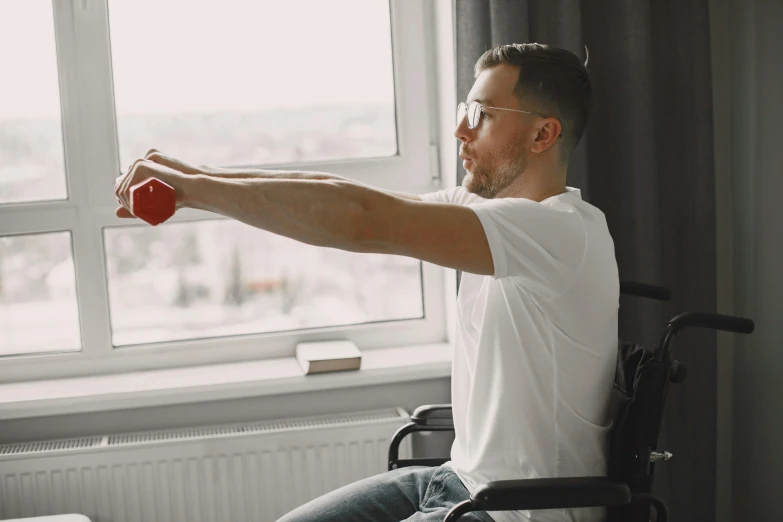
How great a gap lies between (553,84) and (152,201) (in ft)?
2.60

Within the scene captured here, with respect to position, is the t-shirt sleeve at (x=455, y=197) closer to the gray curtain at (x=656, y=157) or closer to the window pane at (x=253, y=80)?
the gray curtain at (x=656, y=157)

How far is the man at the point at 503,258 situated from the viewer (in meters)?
1.25

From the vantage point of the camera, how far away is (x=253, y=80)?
98.4 inches

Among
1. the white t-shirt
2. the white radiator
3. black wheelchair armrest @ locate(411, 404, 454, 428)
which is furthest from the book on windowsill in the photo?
the white t-shirt

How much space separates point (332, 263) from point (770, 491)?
4.55ft

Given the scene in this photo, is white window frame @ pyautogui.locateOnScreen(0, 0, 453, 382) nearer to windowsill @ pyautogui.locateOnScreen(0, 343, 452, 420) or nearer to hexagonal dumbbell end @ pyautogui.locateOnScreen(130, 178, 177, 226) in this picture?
windowsill @ pyautogui.locateOnScreen(0, 343, 452, 420)

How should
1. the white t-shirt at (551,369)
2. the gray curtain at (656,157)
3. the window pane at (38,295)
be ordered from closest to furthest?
the white t-shirt at (551,369) < the gray curtain at (656,157) < the window pane at (38,295)

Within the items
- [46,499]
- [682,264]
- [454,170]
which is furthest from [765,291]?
[46,499]

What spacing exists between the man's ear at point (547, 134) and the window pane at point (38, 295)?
1478 millimetres

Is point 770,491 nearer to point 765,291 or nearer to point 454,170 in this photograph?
point 765,291

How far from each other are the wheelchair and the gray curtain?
2.32ft

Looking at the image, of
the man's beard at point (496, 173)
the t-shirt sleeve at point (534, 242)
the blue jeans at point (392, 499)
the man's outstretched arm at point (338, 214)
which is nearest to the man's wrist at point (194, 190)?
the man's outstretched arm at point (338, 214)

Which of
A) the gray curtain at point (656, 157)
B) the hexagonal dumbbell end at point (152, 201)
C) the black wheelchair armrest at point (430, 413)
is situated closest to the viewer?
the hexagonal dumbbell end at point (152, 201)

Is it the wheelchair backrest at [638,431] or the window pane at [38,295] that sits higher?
the window pane at [38,295]
